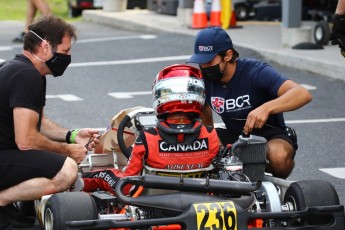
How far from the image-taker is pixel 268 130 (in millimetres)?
7719

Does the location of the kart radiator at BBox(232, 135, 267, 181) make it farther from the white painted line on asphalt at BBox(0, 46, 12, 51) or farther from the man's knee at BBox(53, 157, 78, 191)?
the white painted line on asphalt at BBox(0, 46, 12, 51)

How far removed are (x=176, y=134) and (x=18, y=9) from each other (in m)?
19.7

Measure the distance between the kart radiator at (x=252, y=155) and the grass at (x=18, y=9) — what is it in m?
16.3

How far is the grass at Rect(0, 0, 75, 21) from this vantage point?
2377 centimetres

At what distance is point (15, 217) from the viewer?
7.23 m

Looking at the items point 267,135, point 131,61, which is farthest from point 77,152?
point 131,61

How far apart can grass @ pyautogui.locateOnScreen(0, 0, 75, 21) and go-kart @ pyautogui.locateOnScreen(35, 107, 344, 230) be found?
53.7 ft

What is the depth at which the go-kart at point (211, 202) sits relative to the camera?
6164 mm

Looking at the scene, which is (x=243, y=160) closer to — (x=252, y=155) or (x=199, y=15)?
(x=252, y=155)

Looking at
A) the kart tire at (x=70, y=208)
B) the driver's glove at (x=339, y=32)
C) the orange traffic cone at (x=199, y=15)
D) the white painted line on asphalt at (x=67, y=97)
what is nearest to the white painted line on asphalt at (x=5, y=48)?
the orange traffic cone at (x=199, y=15)

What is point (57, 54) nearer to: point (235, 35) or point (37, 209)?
point (37, 209)

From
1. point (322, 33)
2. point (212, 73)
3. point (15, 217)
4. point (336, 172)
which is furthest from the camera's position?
point (322, 33)

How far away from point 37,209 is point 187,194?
1132mm

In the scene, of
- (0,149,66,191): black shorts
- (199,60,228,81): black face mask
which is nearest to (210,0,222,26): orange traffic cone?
(199,60,228,81): black face mask
